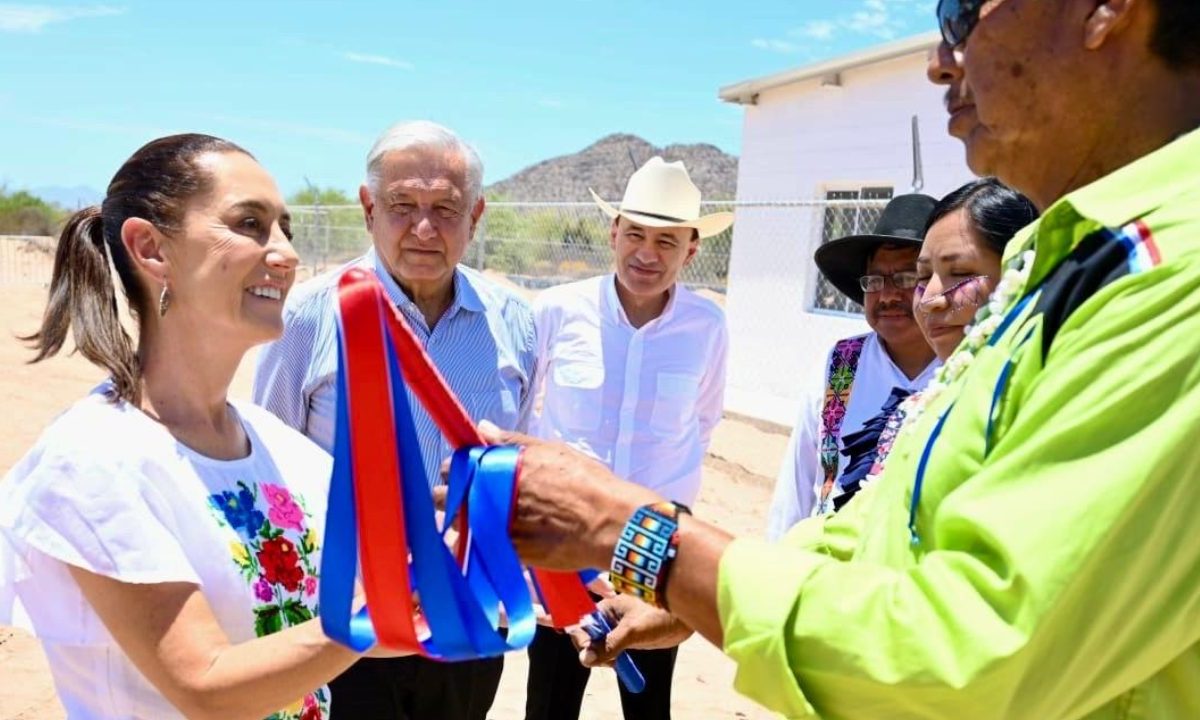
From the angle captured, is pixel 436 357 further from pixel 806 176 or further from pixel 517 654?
pixel 806 176

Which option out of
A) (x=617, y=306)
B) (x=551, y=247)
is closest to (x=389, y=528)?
(x=617, y=306)

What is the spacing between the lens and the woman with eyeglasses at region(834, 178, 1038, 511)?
8.97 ft

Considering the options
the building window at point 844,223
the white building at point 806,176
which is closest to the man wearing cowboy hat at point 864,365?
the building window at point 844,223

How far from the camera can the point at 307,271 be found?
26.1m

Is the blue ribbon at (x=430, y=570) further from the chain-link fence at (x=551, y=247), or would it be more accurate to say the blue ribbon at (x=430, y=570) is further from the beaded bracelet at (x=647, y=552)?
the chain-link fence at (x=551, y=247)

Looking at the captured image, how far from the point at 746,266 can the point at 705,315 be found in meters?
9.52

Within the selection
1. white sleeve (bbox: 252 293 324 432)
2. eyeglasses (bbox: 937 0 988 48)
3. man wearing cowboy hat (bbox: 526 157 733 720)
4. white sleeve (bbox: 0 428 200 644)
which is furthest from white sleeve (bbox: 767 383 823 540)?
white sleeve (bbox: 0 428 200 644)

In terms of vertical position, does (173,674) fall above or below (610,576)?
below

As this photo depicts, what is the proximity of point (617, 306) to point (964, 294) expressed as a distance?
6.45ft

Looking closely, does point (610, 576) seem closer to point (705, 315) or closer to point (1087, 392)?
point (1087, 392)

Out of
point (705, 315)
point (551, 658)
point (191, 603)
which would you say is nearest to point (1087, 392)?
point (191, 603)

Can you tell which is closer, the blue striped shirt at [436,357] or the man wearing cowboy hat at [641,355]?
the blue striped shirt at [436,357]

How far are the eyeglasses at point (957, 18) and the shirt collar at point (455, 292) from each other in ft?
7.58

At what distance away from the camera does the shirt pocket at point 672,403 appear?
4.34 metres
